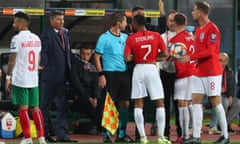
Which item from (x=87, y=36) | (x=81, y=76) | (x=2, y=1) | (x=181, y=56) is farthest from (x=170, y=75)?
(x=2, y=1)

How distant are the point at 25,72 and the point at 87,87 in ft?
10.2

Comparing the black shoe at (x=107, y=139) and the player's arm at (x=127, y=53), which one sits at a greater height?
the player's arm at (x=127, y=53)

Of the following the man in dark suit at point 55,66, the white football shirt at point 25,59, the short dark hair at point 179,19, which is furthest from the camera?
the man in dark suit at point 55,66

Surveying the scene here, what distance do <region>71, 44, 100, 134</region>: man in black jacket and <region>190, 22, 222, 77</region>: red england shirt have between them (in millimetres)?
3050

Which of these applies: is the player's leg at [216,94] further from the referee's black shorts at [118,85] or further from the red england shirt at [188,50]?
the referee's black shorts at [118,85]

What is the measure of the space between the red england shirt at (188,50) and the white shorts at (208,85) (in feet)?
2.16

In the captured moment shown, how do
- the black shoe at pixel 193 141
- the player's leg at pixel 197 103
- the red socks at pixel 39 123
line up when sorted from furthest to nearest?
1. the black shoe at pixel 193 141
2. the player's leg at pixel 197 103
3. the red socks at pixel 39 123

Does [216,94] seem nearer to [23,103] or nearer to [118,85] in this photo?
[118,85]

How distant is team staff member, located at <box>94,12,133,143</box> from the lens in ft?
49.2

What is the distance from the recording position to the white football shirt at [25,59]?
44.3ft

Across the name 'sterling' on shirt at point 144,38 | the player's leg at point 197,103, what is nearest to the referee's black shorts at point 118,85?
the name 'sterling' on shirt at point 144,38

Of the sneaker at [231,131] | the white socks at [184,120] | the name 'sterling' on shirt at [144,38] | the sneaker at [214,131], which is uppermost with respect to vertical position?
the name 'sterling' on shirt at [144,38]

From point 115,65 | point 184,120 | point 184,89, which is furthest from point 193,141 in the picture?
point 115,65

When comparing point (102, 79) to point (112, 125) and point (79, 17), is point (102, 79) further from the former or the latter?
point (79, 17)
